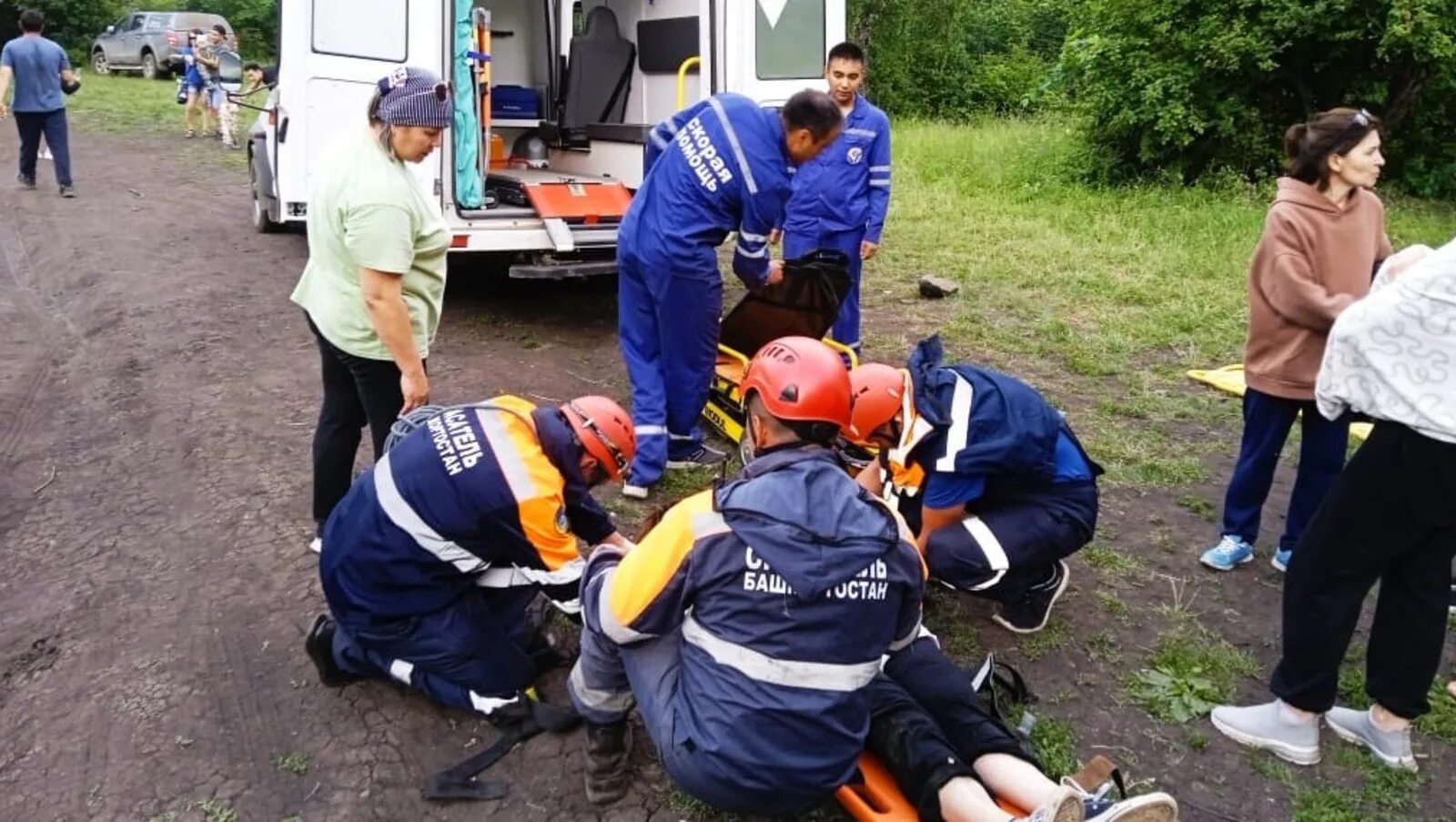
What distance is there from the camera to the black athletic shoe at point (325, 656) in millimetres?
3301

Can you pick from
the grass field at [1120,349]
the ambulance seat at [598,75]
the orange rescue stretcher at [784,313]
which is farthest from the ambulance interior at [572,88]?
the grass field at [1120,349]

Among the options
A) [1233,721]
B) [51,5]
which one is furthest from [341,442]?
[51,5]

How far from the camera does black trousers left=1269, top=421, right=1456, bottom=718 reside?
2699 mm

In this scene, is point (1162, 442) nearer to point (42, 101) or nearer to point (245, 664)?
point (245, 664)

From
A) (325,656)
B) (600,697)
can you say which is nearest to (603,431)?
(600,697)

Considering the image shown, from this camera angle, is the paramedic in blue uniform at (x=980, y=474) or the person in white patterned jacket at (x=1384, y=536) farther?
the paramedic in blue uniform at (x=980, y=474)

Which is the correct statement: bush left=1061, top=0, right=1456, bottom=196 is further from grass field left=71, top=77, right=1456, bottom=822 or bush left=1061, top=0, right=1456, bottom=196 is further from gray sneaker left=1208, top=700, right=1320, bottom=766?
gray sneaker left=1208, top=700, right=1320, bottom=766

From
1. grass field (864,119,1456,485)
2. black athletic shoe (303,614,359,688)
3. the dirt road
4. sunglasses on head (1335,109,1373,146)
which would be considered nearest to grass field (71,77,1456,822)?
grass field (864,119,1456,485)

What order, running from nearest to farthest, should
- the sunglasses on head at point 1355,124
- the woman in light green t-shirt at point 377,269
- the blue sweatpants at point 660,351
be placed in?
the woman in light green t-shirt at point 377,269 → the sunglasses on head at point 1355,124 → the blue sweatpants at point 660,351

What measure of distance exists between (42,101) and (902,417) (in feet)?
34.4

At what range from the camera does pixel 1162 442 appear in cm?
548

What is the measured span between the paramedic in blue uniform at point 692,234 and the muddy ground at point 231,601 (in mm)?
1319

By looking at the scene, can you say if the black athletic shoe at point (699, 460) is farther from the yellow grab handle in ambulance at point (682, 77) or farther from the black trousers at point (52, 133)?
the black trousers at point (52, 133)

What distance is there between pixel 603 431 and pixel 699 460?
7.32 ft
